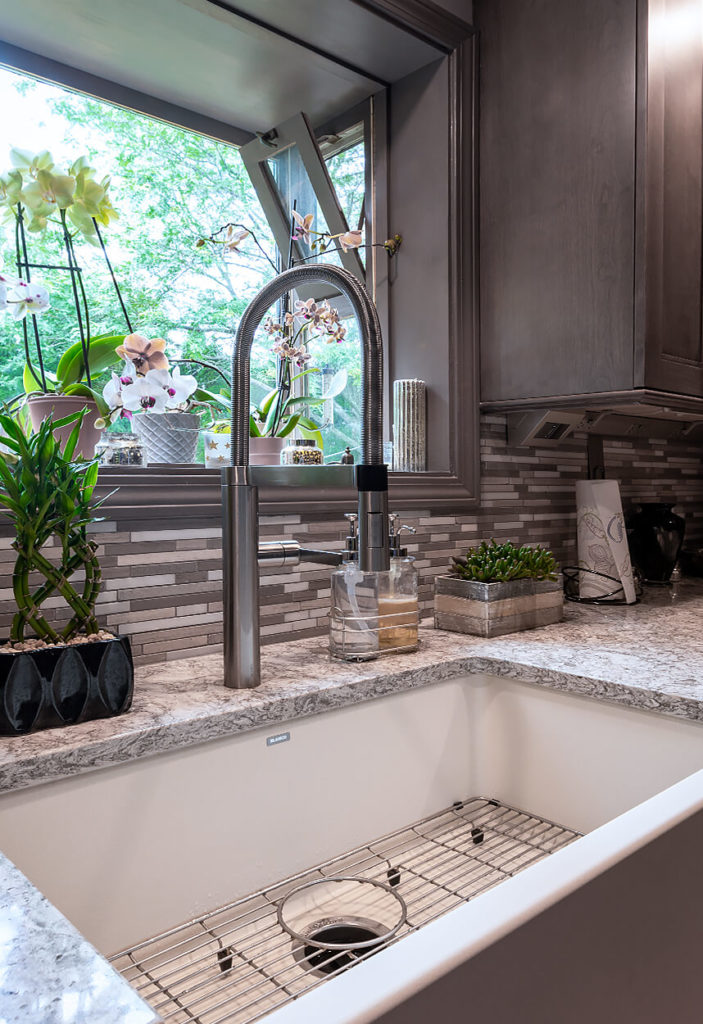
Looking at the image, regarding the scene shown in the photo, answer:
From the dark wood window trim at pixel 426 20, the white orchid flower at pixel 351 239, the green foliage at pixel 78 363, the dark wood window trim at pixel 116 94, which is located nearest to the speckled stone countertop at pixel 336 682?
the green foliage at pixel 78 363

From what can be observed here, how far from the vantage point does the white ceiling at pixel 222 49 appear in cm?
135

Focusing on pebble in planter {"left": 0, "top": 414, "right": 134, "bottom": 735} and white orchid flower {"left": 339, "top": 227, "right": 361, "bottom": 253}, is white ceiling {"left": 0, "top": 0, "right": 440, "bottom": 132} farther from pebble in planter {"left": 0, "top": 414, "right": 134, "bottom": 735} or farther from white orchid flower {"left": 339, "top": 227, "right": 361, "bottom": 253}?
pebble in planter {"left": 0, "top": 414, "right": 134, "bottom": 735}

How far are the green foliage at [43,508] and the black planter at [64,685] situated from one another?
5cm

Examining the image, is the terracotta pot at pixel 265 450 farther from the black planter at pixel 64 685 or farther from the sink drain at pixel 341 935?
the sink drain at pixel 341 935

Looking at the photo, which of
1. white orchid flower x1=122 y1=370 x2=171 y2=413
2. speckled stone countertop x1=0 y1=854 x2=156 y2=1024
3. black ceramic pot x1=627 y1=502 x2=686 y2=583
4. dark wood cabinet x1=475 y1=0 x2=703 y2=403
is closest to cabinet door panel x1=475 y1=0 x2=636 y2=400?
dark wood cabinet x1=475 y1=0 x2=703 y2=403

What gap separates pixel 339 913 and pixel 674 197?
1392mm

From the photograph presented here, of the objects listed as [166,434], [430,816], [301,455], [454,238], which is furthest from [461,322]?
[430,816]

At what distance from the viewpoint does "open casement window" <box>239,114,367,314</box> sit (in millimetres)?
1670

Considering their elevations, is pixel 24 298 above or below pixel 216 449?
above

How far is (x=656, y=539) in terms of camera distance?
2006 mm

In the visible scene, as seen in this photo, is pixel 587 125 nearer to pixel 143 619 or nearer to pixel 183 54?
pixel 183 54

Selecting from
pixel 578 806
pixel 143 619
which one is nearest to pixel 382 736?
pixel 578 806

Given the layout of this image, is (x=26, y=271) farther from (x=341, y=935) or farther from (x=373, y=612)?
(x=341, y=935)

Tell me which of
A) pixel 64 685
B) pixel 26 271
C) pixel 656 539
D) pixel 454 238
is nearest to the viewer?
pixel 64 685
